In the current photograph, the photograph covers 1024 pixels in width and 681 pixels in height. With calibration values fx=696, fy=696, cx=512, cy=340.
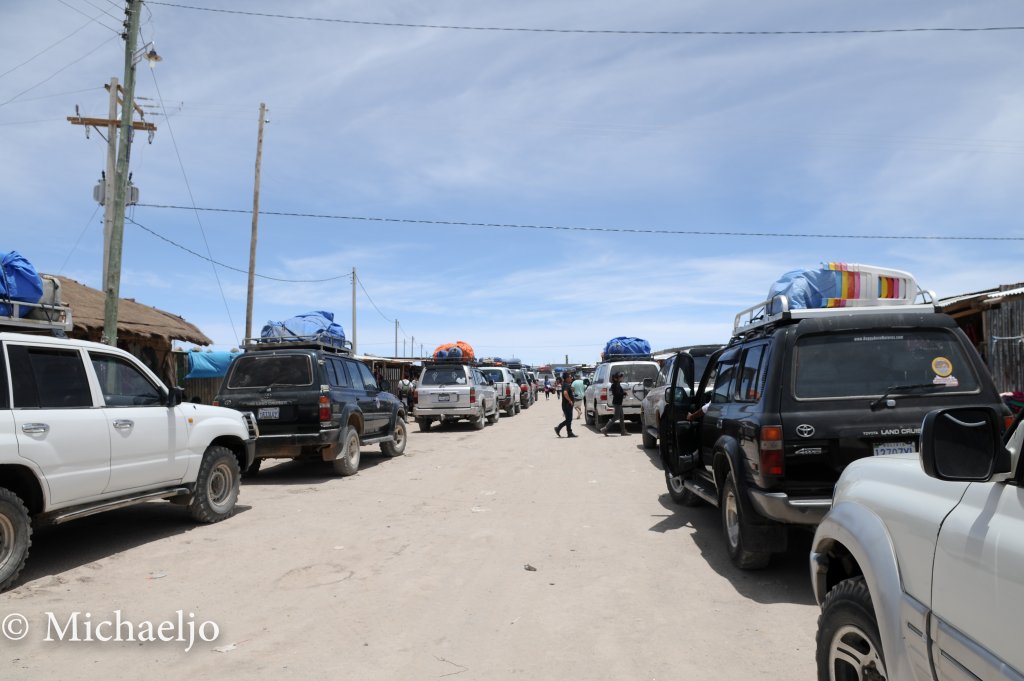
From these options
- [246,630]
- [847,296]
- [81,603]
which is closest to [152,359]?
[81,603]

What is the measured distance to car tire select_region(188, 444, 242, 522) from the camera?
770 centimetres

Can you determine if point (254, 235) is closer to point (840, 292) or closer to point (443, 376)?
point (443, 376)

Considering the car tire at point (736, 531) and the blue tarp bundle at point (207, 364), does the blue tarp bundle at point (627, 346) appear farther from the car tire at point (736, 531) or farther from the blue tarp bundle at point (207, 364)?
the car tire at point (736, 531)

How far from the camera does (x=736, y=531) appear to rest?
19.1 feet

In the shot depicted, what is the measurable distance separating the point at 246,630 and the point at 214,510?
3.74 meters

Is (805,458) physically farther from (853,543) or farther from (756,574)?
(853,543)

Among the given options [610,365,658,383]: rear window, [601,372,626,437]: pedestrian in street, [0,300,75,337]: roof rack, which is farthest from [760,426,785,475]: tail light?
[610,365,658,383]: rear window

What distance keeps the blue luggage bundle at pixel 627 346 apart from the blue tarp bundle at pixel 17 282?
61.3 feet

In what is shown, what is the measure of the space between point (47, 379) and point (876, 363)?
6.73m

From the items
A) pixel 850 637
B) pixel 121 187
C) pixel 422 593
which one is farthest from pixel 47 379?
pixel 121 187

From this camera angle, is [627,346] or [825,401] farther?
[627,346]

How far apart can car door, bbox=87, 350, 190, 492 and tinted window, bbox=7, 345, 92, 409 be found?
200 millimetres

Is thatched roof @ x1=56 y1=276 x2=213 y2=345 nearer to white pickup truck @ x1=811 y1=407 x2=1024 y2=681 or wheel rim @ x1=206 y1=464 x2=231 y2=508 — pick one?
wheel rim @ x1=206 y1=464 x2=231 y2=508

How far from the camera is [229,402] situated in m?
10.5
